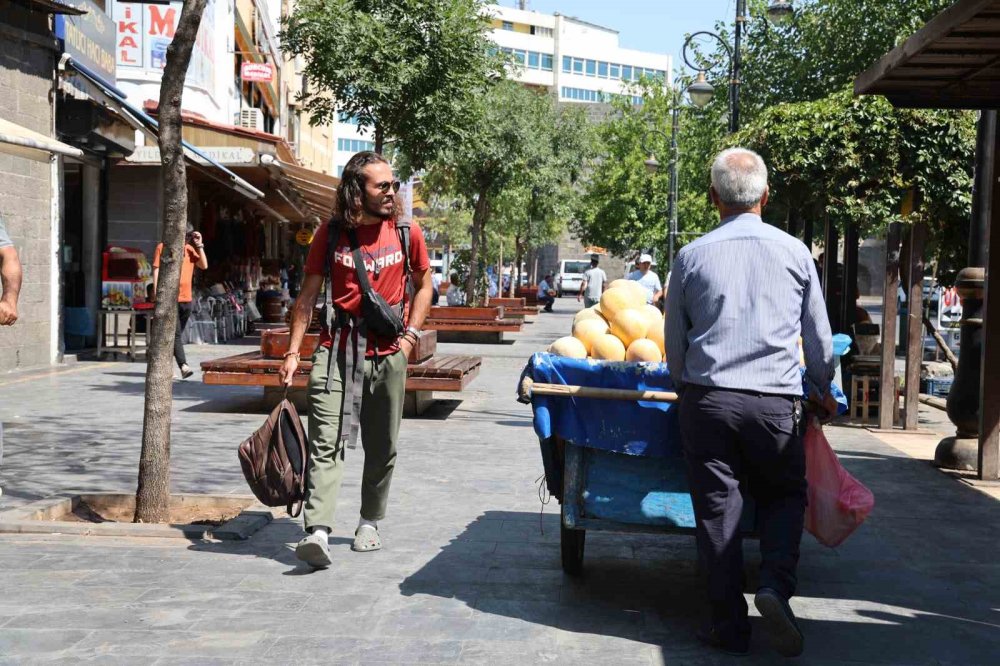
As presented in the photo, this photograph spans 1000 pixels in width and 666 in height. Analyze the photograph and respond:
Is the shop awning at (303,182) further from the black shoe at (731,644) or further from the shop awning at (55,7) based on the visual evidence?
the black shoe at (731,644)

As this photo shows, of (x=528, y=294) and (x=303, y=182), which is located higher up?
(x=303, y=182)

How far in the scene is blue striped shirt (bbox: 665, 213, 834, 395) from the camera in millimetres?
4422

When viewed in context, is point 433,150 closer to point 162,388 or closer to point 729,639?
point 162,388

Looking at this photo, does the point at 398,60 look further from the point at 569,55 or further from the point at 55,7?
the point at 569,55

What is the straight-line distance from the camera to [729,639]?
14.3ft

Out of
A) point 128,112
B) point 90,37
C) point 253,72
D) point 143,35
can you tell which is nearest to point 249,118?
point 253,72

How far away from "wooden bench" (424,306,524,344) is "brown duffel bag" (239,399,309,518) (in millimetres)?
19015

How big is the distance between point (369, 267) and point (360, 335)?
0.32 m

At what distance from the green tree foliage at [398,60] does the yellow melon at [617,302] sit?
32.8 feet

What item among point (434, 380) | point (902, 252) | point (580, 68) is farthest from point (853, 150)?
point (580, 68)

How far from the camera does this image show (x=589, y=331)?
552 centimetres

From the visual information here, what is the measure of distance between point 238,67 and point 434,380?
2602 cm

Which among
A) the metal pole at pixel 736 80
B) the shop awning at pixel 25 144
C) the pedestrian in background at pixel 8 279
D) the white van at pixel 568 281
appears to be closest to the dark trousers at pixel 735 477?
the pedestrian in background at pixel 8 279

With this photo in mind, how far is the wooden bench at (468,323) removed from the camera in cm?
2502
